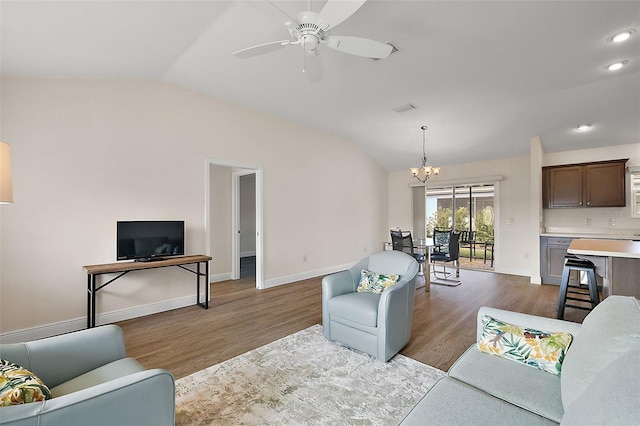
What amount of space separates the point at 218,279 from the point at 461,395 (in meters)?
4.89

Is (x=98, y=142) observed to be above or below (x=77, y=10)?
below

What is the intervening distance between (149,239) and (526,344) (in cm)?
383

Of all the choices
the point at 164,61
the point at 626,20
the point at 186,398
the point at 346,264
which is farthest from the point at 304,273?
the point at 626,20

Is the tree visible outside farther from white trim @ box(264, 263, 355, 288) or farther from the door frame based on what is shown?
the door frame

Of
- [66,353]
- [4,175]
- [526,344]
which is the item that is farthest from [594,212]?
[4,175]

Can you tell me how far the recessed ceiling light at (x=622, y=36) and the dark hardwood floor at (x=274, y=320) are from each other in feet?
10.2

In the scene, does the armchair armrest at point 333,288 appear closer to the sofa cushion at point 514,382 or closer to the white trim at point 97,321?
the sofa cushion at point 514,382

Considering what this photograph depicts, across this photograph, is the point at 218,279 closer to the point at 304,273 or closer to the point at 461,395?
the point at 304,273

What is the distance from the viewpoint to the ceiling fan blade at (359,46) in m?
2.14

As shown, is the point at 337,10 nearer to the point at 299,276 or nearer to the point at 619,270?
the point at 619,270

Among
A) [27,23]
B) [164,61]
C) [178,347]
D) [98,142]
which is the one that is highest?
[164,61]

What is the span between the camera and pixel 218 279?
5414mm

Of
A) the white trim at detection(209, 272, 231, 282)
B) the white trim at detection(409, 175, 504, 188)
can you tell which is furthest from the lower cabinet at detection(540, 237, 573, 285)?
the white trim at detection(209, 272, 231, 282)

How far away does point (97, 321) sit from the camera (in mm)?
3301
